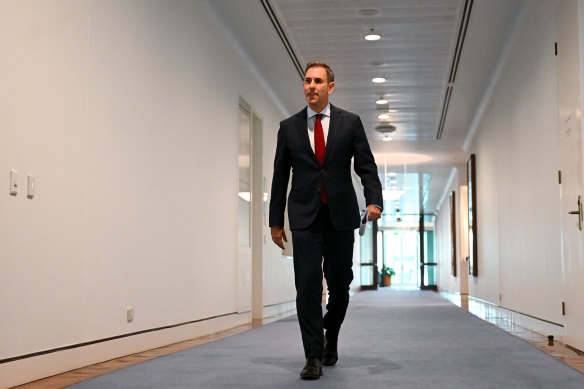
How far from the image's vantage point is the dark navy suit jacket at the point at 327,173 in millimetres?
3582

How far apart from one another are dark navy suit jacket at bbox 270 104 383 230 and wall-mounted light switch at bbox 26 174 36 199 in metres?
1.17

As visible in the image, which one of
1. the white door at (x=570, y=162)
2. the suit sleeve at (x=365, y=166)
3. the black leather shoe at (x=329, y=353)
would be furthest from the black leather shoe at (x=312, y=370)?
the white door at (x=570, y=162)

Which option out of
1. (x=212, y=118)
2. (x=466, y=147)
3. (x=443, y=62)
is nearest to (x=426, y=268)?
(x=466, y=147)

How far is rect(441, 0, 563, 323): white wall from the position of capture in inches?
250

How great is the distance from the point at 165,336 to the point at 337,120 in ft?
9.09

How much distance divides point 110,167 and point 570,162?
3315mm

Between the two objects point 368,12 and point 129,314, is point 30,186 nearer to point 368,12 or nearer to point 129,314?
point 129,314

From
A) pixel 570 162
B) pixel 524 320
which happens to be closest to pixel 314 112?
pixel 570 162

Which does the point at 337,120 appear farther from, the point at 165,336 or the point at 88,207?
the point at 165,336

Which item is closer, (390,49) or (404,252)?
(390,49)

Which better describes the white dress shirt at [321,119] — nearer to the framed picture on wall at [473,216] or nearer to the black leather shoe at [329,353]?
the black leather shoe at [329,353]

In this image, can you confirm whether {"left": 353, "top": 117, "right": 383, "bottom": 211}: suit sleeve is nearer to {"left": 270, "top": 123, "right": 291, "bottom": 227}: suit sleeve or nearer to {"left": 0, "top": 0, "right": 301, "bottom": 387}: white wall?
{"left": 270, "top": 123, "right": 291, "bottom": 227}: suit sleeve

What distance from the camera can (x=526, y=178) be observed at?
25.1 feet

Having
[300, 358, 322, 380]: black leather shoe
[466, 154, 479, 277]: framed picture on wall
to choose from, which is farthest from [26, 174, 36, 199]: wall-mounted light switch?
[466, 154, 479, 277]: framed picture on wall
